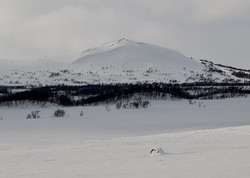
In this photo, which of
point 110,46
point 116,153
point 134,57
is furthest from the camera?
point 110,46

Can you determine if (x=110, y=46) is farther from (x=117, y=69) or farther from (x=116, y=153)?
(x=116, y=153)

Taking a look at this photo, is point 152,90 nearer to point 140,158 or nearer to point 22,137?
point 22,137

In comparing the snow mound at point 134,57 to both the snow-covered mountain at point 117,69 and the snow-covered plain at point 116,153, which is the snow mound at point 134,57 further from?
the snow-covered plain at point 116,153

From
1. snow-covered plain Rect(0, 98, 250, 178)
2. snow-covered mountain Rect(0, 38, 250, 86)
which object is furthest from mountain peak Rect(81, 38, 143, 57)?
snow-covered plain Rect(0, 98, 250, 178)

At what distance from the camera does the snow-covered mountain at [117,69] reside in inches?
2773

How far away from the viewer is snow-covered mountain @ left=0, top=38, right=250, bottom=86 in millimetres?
70438

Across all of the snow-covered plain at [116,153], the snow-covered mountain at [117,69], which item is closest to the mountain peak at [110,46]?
the snow-covered mountain at [117,69]

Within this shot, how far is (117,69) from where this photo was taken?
284ft

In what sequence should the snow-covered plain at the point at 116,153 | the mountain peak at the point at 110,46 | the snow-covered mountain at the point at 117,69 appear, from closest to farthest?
1. the snow-covered plain at the point at 116,153
2. the snow-covered mountain at the point at 117,69
3. the mountain peak at the point at 110,46

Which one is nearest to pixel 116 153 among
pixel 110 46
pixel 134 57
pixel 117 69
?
pixel 117 69

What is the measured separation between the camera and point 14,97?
28.4 metres

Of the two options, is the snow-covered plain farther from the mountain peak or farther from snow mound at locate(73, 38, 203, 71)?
the mountain peak

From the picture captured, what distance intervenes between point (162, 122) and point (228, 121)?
319 cm

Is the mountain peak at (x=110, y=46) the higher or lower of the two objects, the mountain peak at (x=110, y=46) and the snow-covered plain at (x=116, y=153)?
the higher
